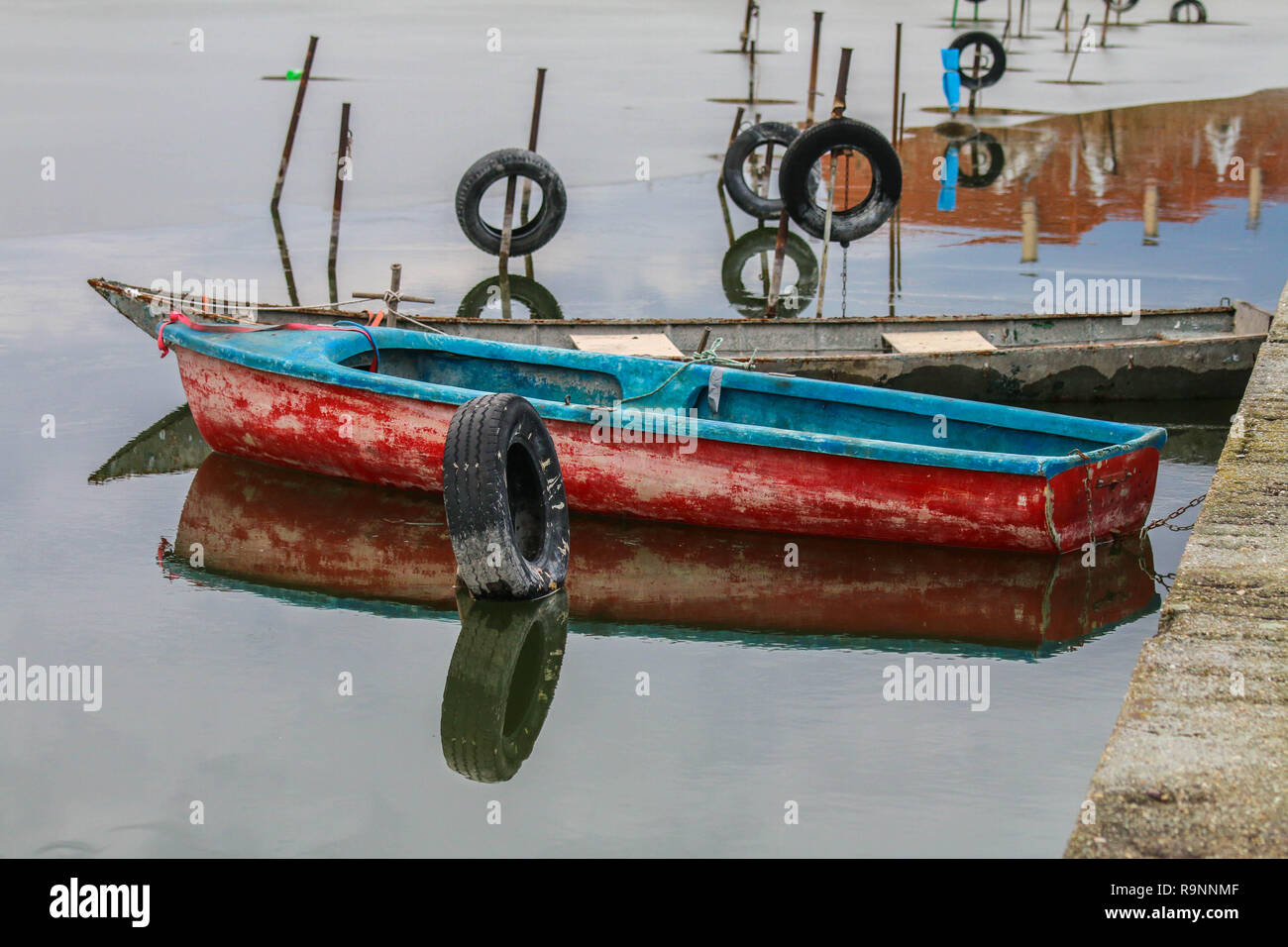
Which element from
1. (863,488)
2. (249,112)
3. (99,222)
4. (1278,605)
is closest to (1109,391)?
(863,488)

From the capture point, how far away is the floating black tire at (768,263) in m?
16.8

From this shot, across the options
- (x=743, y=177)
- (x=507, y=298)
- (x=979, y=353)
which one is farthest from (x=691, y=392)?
(x=743, y=177)

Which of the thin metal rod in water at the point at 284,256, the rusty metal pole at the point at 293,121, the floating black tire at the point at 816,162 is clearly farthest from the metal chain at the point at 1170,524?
the rusty metal pole at the point at 293,121

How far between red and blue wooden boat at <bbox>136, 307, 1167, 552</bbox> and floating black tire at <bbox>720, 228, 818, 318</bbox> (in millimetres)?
4928

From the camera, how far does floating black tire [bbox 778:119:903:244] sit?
14.6 meters

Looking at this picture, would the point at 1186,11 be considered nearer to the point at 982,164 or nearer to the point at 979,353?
the point at 982,164

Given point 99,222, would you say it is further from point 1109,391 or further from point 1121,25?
point 1121,25

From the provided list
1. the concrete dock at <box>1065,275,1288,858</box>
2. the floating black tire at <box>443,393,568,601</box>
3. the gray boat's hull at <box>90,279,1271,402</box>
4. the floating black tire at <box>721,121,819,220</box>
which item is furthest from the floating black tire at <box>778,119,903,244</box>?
the concrete dock at <box>1065,275,1288,858</box>

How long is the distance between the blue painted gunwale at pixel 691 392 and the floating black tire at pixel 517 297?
4.78 m

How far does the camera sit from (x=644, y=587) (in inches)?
372

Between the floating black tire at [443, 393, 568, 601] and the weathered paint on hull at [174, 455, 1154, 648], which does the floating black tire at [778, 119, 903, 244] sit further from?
the floating black tire at [443, 393, 568, 601]

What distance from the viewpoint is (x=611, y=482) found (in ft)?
Answer: 33.6

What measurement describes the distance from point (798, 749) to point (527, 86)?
2705cm

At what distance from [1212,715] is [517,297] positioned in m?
12.2
